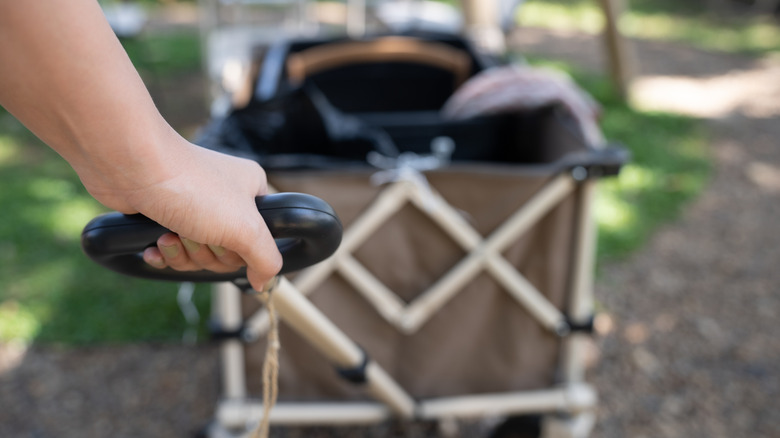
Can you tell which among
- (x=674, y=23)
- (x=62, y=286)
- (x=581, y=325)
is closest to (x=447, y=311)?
(x=581, y=325)

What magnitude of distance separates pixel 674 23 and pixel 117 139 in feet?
27.2

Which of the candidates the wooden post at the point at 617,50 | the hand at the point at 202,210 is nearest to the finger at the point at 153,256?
the hand at the point at 202,210

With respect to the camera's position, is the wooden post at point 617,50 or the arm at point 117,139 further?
the wooden post at point 617,50

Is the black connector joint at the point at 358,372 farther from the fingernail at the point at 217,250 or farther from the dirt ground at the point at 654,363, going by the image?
the dirt ground at the point at 654,363

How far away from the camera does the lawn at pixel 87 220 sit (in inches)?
94.5

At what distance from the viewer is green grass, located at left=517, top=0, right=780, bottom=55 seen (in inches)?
257

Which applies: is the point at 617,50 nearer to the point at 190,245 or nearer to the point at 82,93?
the point at 190,245

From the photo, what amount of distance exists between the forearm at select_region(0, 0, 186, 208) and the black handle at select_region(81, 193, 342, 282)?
0.34ft

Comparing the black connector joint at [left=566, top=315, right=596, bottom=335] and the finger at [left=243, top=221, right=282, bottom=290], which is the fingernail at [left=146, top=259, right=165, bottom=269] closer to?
the finger at [left=243, top=221, right=282, bottom=290]

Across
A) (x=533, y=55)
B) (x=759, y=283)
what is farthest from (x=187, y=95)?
(x=759, y=283)

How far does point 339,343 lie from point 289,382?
1.59 ft

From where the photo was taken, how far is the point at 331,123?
1875 millimetres

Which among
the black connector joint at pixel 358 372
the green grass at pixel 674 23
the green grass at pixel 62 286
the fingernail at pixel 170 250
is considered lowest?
the green grass at pixel 674 23

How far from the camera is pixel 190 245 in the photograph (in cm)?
63
